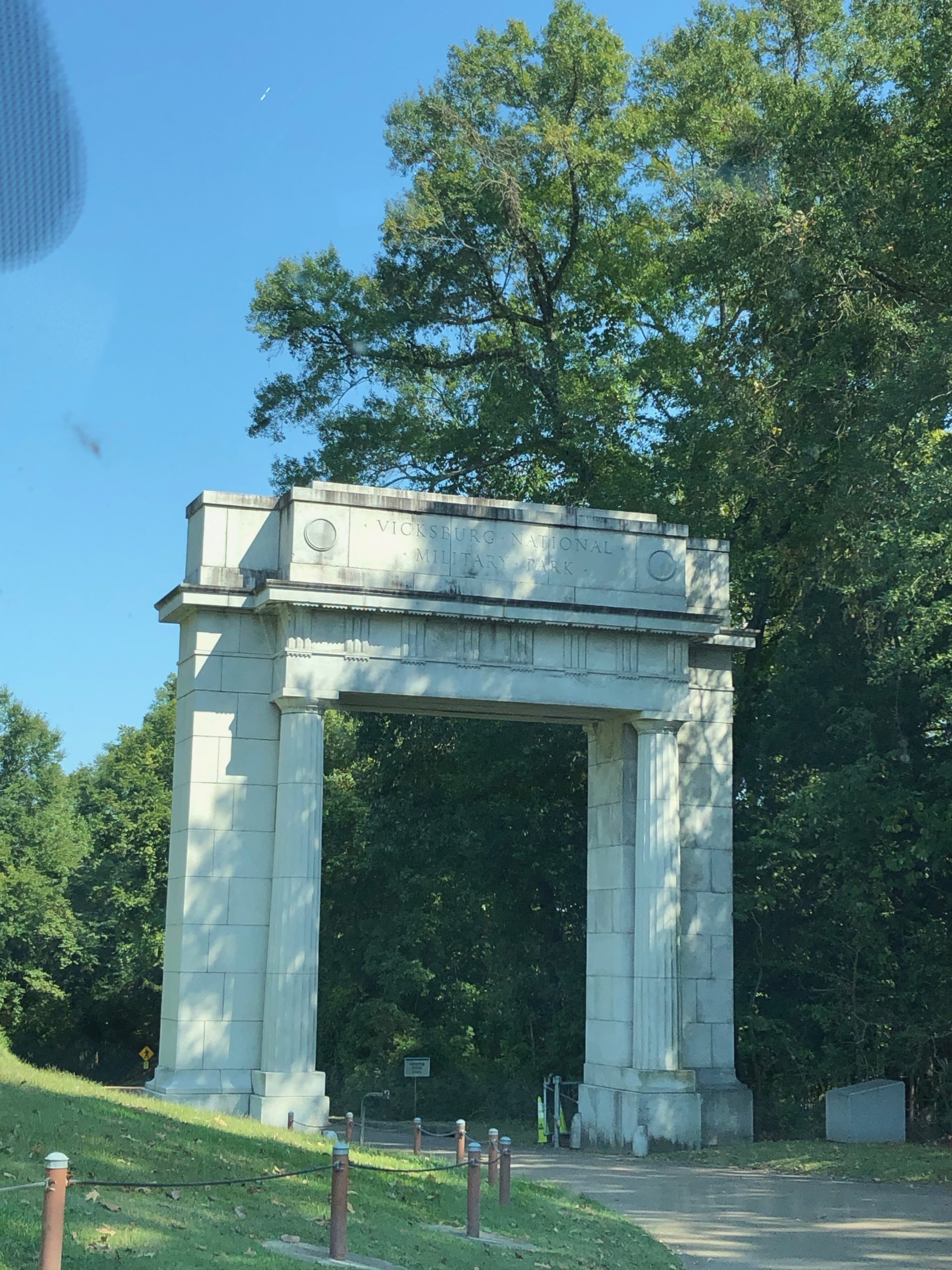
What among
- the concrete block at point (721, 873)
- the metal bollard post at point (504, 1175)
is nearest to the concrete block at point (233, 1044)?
the metal bollard post at point (504, 1175)

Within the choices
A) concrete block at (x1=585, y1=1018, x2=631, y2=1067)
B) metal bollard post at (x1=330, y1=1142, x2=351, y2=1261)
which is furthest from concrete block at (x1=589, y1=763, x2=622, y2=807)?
metal bollard post at (x1=330, y1=1142, x2=351, y2=1261)

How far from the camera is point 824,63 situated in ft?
107

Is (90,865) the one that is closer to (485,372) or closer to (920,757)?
(485,372)

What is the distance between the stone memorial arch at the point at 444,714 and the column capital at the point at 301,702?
1.5 inches

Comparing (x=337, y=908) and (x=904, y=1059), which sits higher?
(x=337, y=908)

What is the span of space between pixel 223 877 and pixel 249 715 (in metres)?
2.45

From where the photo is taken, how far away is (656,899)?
2292 centimetres

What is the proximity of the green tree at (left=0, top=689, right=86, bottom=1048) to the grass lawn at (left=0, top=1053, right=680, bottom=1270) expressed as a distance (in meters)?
37.7

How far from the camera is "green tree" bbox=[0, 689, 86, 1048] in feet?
173

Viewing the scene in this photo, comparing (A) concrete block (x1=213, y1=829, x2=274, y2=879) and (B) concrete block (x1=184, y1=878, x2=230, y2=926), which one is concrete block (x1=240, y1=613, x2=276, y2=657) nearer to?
(A) concrete block (x1=213, y1=829, x2=274, y2=879)

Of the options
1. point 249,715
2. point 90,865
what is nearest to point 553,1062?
→ point 249,715

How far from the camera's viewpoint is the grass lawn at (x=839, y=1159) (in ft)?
64.3

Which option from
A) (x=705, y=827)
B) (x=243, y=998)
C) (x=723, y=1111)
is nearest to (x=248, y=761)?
(x=243, y=998)

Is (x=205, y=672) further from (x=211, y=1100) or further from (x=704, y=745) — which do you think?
(x=704, y=745)
